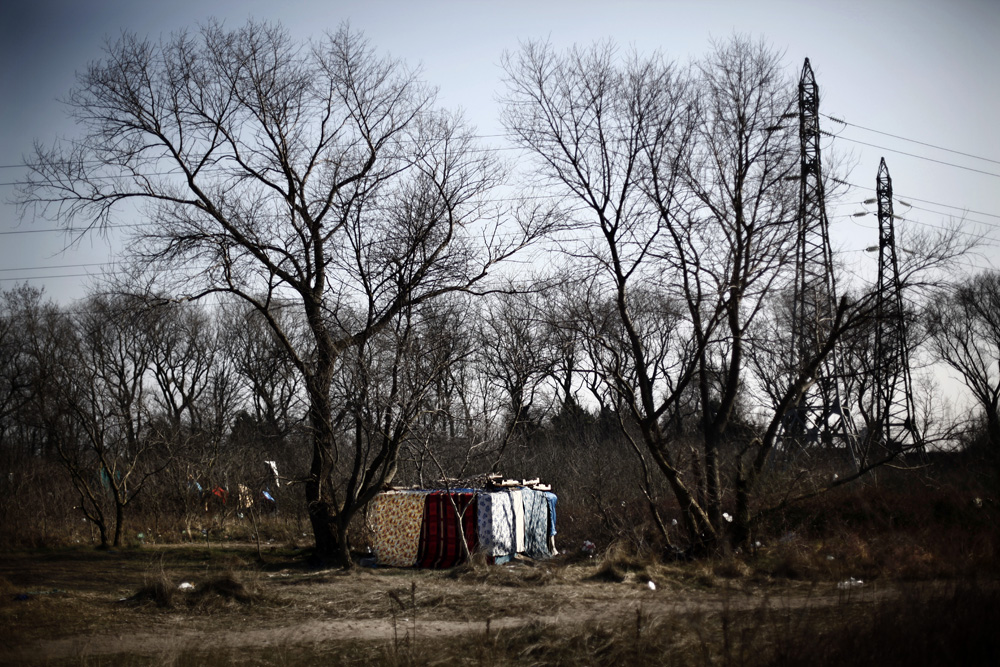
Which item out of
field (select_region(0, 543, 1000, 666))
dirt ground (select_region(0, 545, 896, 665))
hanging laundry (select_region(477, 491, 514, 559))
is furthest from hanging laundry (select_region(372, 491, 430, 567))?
field (select_region(0, 543, 1000, 666))

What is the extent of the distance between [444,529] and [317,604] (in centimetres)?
559

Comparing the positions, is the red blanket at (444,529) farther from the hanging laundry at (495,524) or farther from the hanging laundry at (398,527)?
the hanging laundry at (495,524)

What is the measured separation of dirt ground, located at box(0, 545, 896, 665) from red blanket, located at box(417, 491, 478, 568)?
3.92 feet

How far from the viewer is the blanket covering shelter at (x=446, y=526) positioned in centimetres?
1564

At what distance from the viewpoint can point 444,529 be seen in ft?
52.5

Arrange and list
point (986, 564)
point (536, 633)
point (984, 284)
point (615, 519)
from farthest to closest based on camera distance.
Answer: point (984, 284)
point (615, 519)
point (986, 564)
point (536, 633)

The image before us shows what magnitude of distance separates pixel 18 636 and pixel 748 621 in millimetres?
7644

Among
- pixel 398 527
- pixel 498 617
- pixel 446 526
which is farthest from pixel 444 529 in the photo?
pixel 498 617

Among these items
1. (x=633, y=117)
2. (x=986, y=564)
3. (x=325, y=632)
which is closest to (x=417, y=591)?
(x=325, y=632)

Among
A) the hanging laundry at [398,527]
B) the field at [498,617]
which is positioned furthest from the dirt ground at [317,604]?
the hanging laundry at [398,527]

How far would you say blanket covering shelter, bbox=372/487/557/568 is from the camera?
51.3ft

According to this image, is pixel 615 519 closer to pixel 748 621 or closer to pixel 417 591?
pixel 417 591

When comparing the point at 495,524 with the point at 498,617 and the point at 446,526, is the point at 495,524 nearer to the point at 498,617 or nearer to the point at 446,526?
the point at 446,526

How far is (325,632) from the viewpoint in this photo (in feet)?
28.5
